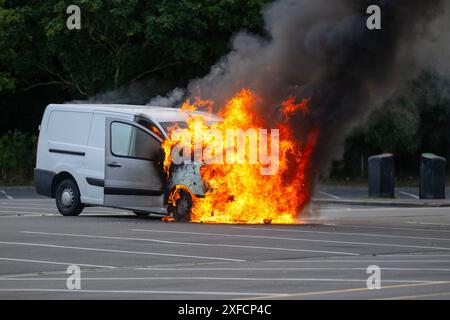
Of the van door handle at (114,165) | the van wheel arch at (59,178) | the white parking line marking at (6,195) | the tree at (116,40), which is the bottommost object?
the white parking line marking at (6,195)

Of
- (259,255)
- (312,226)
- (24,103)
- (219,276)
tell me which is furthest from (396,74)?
(24,103)

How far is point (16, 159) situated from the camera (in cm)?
4434

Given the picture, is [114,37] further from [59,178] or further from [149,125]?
[149,125]

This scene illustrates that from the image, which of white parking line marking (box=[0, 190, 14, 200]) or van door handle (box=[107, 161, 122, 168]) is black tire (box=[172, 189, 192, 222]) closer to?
van door handle (box=[107, 161, 122, 168])

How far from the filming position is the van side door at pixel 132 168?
920 inches

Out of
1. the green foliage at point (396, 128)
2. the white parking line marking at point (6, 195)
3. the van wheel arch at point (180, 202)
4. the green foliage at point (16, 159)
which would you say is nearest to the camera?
the van wheel arch at point (180, 202)

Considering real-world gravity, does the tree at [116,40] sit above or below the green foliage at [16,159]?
above

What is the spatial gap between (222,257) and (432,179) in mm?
19379

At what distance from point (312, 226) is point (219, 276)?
878cm

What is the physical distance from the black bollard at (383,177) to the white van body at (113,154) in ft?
40.2

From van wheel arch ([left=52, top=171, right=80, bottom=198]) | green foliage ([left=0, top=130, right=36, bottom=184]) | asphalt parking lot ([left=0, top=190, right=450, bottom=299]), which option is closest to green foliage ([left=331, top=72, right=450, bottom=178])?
green foliage ([left=0, top=130, right=36, bottom=184])

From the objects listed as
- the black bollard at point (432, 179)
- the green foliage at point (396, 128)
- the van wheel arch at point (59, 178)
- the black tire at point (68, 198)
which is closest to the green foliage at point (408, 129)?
the green foliage at point (396, 128)

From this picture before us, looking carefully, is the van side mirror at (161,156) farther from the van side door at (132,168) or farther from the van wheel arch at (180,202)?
the van wheel arch at (180,202)

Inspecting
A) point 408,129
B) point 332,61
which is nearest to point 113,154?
point 332,61
